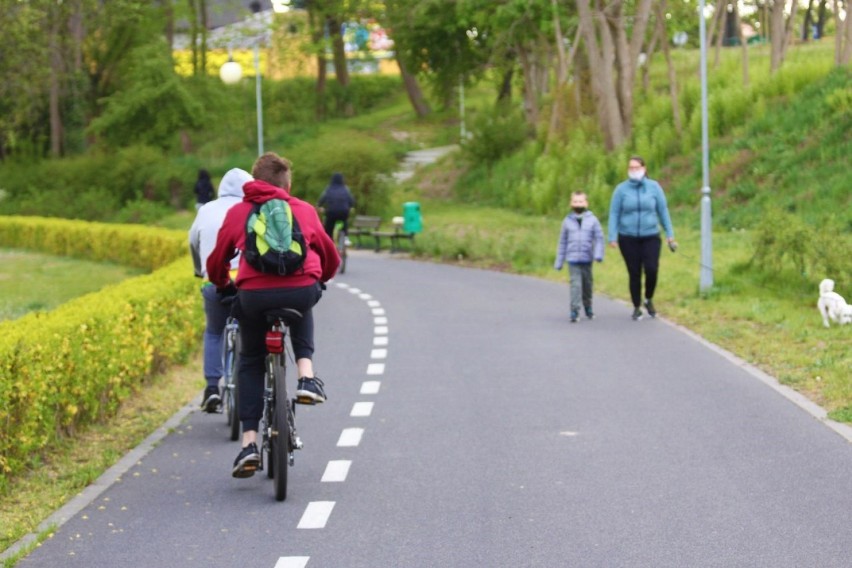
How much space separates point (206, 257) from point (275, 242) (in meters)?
2.40

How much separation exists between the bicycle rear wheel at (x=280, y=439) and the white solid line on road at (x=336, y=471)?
666 millimetres

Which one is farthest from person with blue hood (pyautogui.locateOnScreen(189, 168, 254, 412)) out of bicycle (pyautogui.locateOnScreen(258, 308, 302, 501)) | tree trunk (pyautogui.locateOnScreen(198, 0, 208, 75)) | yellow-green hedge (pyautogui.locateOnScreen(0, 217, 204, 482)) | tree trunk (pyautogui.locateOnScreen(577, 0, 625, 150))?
tree trunk (pyautogui.locateOnScreen(198, 0, 208, 75))

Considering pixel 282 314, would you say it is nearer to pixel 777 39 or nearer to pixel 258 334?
pixel 258 334

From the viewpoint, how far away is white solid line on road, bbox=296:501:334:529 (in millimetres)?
8250

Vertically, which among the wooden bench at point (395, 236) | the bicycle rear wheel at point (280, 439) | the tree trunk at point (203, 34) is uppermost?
the tree trunk at point (203, 34)

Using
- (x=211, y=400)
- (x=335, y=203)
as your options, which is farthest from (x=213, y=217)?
(x=335, y=203)

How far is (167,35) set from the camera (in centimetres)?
6538

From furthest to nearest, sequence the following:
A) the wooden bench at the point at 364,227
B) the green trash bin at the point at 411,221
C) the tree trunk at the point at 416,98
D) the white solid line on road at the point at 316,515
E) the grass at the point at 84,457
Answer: the tree trunk at the point at 416,98 → the wooden bench at the point at 364,227 → the green trash bin at the point at 411,221 → the grass at the point at 84,457 → the white solid line on road at the point at 316,515

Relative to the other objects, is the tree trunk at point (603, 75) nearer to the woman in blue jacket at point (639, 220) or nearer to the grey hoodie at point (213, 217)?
the woman in blue jacket at point (639, 220)

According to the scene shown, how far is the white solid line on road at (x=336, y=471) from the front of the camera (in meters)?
9.59

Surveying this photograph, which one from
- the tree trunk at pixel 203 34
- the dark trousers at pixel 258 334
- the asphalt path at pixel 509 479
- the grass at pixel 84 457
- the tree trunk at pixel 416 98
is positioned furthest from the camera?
the tree trunk at pixel 416 98

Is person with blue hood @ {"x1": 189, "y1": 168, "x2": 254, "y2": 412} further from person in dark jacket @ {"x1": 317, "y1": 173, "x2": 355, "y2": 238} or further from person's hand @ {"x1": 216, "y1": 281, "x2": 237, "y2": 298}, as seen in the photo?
person in dark jacket @ {"x1": 317, "y1": 173, "x2": 355, "y2": 238}

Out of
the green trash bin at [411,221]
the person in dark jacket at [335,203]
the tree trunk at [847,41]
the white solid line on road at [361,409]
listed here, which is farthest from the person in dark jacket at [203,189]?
the white solid line on road at [361,409]

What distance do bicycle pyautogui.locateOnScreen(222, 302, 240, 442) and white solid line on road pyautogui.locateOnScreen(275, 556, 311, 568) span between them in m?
3.58
